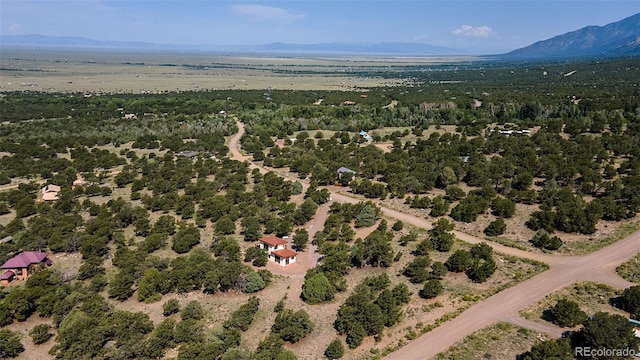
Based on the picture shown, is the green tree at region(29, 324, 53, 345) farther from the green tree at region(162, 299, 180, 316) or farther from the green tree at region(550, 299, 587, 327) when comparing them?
the green tree at region(550, 299, 587, 327)

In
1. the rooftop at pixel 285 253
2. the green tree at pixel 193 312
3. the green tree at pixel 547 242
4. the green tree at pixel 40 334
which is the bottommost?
the green tree at pixel 40 334

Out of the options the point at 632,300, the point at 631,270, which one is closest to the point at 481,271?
the point at 632,300

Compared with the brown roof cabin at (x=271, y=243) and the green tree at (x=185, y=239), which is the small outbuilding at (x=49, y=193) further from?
the brown roof cabin at (x=271, y=243)

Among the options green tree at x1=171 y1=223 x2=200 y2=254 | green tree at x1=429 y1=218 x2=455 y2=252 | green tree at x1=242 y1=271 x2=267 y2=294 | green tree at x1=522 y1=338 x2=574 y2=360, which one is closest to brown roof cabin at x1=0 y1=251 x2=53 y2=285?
green tree at x1=171 y1=223 x2=200 y2=254

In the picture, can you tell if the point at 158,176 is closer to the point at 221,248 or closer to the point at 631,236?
the point at 221,248

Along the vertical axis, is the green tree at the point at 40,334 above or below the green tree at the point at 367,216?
below

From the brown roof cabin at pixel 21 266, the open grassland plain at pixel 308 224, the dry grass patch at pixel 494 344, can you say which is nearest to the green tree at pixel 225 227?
the open grassland plain at pixel 308 224

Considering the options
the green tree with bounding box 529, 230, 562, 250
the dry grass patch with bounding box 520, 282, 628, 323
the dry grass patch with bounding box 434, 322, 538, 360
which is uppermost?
the green tree with bounding box 529, 230, 562, 250
